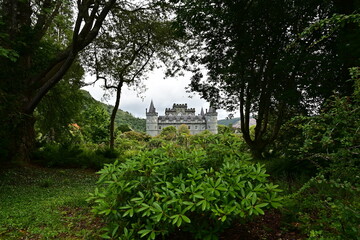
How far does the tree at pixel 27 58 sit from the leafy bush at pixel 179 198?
459 centimetres

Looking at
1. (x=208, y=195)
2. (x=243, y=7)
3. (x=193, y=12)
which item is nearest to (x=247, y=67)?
(x=243, y=7)

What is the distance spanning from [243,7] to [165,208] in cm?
522

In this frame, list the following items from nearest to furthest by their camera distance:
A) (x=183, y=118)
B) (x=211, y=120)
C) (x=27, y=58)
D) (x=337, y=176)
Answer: (x=337, y=176) < (x=27, y=58) < (x=211, y=120) < (x=183, y=118)

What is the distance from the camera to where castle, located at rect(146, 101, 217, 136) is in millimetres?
84000

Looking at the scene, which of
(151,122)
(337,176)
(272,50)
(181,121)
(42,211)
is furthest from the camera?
(181,121)

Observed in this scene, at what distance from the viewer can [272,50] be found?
5.85 meters

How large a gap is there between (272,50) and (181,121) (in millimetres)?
81513

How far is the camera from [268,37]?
6113mm

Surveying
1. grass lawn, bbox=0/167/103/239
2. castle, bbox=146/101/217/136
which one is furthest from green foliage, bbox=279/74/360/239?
castle, bbox=146/101/217/136

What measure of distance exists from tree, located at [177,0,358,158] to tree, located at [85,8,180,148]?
4.79 meters

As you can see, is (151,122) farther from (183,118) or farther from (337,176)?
(337,176)

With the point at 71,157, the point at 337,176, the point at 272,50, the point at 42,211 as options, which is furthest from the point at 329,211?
the point at 71,157

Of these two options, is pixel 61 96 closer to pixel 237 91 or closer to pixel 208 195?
pixel 237 91

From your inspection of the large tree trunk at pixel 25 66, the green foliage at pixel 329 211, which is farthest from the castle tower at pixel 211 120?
the green foliage at pixel 329 211
